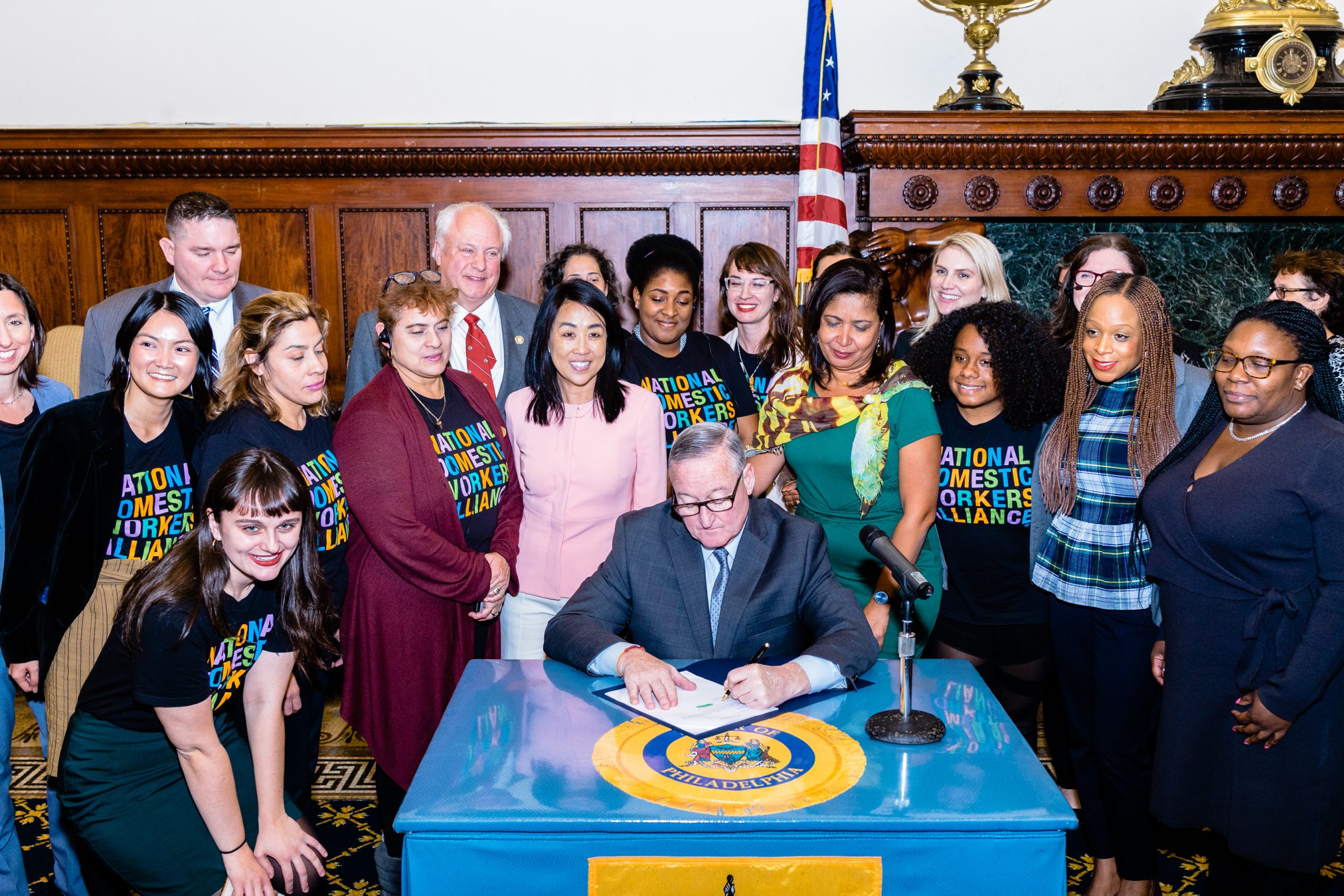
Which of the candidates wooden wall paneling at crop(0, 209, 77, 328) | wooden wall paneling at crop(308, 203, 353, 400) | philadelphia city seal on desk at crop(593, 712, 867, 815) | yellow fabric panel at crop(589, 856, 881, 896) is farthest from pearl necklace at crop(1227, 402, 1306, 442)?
wooden wall paneling at crop(0, 209, 77, 328)

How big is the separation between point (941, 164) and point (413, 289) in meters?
2.66

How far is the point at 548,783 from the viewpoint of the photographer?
1707 millimetres

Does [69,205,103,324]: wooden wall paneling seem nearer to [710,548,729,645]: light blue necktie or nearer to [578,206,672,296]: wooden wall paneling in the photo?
[578,206,672,296]: wooden wall paneling

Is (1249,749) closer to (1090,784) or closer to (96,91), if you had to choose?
(1090,784)

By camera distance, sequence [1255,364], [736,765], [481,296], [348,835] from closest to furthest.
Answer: [736,765], [1255,364], [348,835], [481,296]

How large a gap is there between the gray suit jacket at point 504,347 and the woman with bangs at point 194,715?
1.03 metres

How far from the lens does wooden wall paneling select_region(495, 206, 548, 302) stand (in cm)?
482


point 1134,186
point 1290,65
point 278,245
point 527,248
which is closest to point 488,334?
point 527,248

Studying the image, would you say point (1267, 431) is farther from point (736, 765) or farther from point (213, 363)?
point (213, 363)

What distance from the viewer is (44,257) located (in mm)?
4785

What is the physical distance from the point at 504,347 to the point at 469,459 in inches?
31.2

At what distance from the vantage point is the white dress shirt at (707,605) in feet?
6.79

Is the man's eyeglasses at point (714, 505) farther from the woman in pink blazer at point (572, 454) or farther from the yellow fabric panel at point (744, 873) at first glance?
the yellow fabric panel at point (744, 873)

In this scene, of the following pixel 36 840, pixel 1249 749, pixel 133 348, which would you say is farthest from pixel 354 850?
pixel 1249 749
